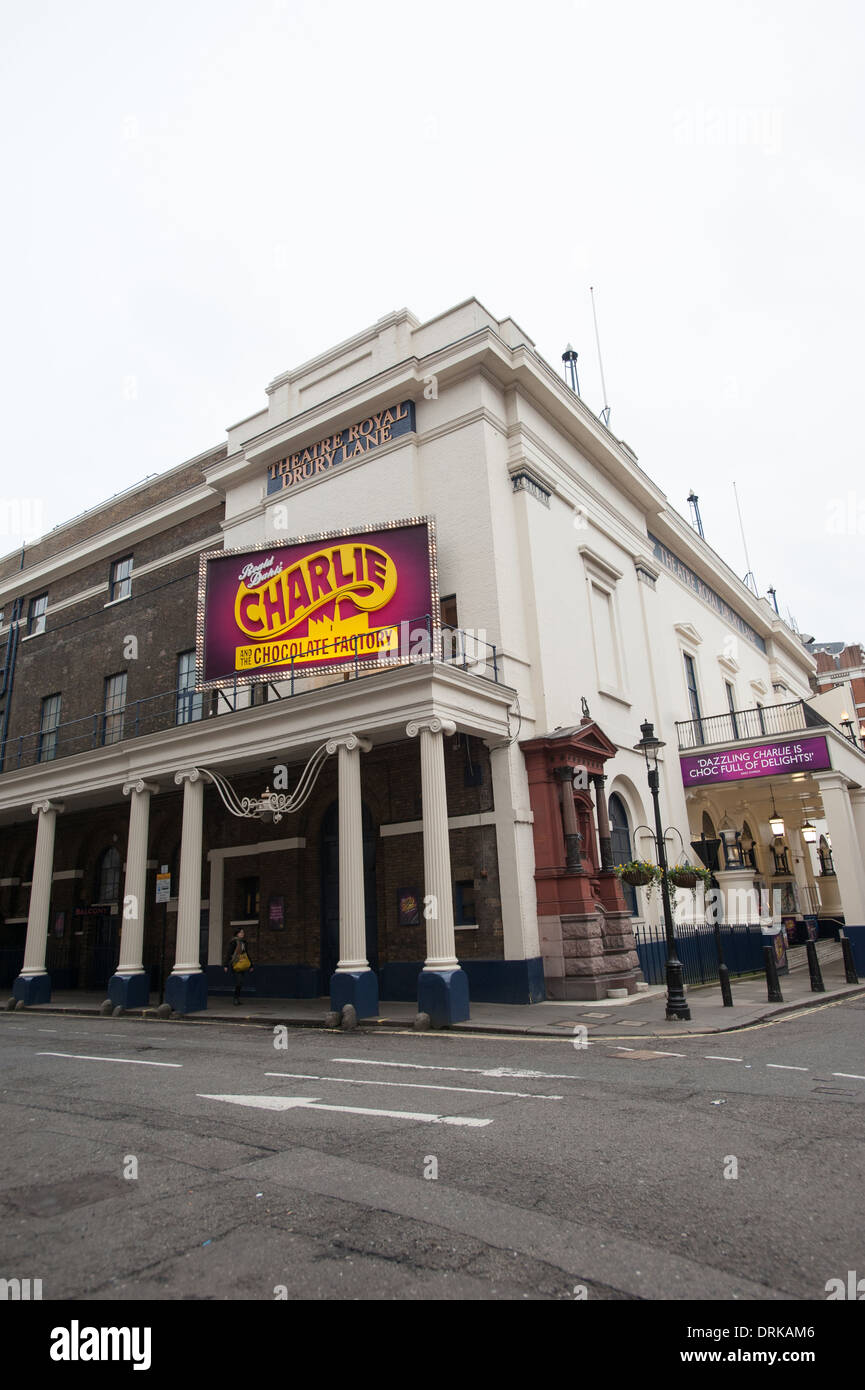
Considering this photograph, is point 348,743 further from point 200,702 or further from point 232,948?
point 200,702

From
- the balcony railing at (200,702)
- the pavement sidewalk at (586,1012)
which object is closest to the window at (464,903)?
the pavement sidewalk at (586,1012)

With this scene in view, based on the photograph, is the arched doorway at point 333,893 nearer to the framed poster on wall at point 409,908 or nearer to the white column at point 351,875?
the framed poster on wall at point 409,908

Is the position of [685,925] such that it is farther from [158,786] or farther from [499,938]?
[158,786]

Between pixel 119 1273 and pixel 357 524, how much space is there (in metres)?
18.3

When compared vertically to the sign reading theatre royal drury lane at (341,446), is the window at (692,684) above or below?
below

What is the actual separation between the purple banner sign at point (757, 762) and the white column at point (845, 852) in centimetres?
62

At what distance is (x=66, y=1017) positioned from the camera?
18.5 meters

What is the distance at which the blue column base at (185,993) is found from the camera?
1738cm

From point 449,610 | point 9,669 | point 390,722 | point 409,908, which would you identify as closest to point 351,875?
point 390,722

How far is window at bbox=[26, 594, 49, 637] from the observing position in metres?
30.4

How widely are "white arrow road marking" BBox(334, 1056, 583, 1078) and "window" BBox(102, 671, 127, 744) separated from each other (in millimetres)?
17398

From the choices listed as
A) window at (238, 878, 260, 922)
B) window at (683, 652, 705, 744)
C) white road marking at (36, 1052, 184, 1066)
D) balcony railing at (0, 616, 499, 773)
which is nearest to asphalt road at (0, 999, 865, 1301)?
white road marking at (36, 1052, 184, 1066)

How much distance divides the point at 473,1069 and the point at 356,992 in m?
5.08
